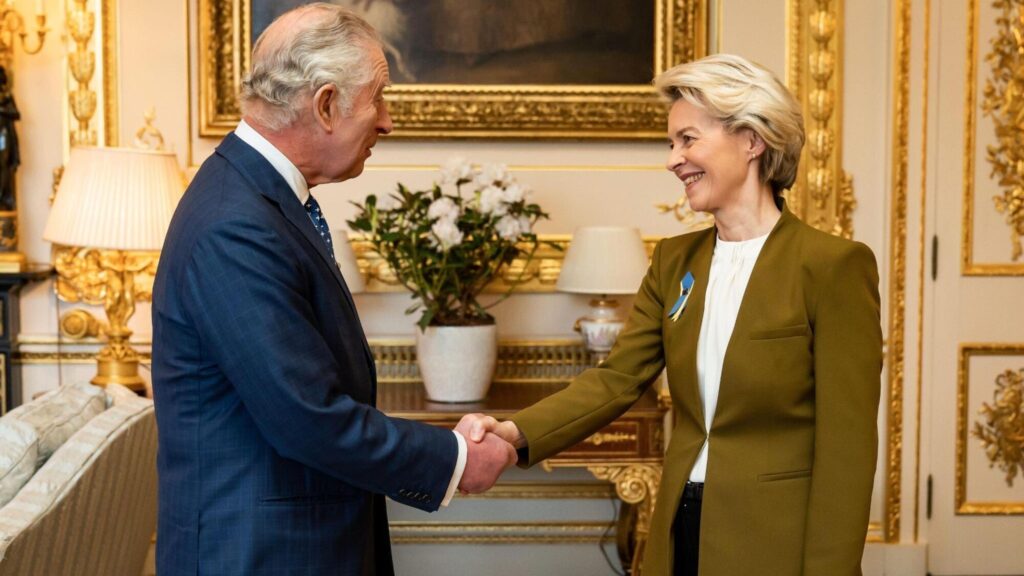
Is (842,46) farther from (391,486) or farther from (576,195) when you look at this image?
(391,486)

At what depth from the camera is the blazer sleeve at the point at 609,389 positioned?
2387 mm

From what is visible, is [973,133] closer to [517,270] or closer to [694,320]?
[517,270]

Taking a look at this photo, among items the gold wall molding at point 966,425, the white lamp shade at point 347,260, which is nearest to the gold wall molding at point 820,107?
the gold wall molding at point 966,425

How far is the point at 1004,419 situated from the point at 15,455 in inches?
149

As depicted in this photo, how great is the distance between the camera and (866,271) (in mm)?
1995

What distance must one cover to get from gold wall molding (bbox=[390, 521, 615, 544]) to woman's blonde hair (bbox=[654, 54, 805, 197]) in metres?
2.55

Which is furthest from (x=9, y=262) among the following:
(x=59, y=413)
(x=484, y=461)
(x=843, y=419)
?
(x=843, y=419)

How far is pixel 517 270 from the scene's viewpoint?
4242 millimetres

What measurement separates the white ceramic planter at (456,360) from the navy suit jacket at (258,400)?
68.4 inches

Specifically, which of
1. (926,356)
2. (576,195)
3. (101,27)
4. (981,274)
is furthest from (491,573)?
(101,27)

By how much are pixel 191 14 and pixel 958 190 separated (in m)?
3.16

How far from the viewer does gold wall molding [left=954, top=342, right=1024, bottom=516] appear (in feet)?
14.5

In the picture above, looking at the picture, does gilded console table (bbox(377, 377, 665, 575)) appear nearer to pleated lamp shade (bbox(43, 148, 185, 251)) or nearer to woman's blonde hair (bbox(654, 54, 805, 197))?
pleated lamp shade (bbox(43, 148, 185, 251))

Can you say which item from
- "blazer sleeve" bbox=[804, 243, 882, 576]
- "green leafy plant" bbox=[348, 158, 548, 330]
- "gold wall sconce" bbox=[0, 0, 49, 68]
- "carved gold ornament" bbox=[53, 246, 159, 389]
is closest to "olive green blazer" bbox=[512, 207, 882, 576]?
"blazer sleeve" bbox=[804, 243, 882, 576]
